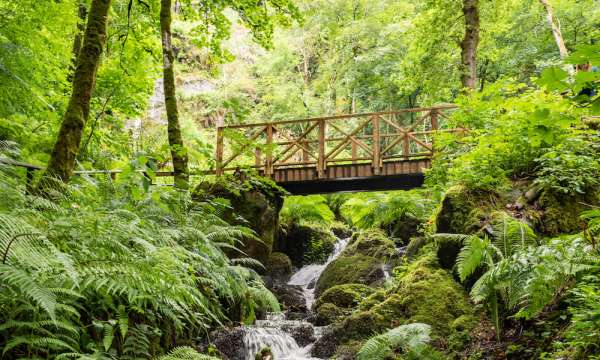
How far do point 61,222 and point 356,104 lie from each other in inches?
770

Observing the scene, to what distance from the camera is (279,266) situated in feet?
37.3

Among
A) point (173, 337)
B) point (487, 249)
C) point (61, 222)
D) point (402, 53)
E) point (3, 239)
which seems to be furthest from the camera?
point (402, 53)

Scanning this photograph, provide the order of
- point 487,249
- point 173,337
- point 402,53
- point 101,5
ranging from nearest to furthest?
point 173,337, point 101,5, point 487,249, point 402,53

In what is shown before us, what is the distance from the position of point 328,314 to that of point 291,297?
2.19 metres

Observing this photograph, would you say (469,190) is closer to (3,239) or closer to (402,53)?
(3,239)

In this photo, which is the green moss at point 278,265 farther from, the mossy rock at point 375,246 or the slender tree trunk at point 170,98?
the slender tree trunk at point 170,98

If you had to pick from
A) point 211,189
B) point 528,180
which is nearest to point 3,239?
point 528,180

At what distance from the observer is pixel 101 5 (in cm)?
→ 416

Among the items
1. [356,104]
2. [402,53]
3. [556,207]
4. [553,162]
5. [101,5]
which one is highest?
[402,53]

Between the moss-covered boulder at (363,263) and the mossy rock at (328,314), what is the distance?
135 cm

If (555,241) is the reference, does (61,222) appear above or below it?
above

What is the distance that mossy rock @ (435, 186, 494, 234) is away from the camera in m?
6.04

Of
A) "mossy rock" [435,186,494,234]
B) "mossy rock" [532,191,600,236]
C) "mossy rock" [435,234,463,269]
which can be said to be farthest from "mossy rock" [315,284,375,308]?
→ "mossy rock" [532,191,600,236]

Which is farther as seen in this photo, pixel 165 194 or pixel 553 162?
pixel 553 162
